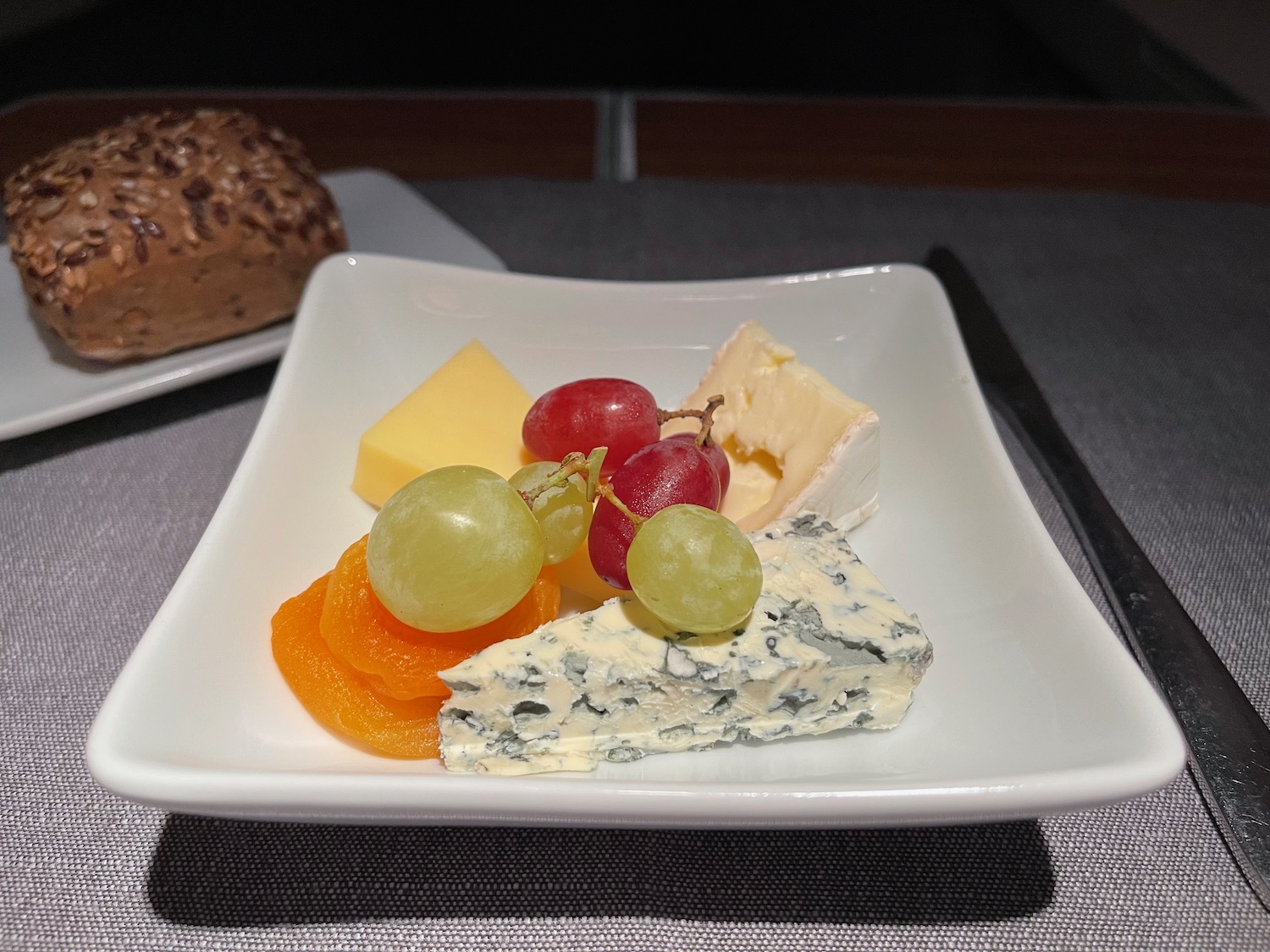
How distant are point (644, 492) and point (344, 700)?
34 centimetres

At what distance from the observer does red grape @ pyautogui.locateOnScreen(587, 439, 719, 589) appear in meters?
0.84

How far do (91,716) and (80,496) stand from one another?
39cm

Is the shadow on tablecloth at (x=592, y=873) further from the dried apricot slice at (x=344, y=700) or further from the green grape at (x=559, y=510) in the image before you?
the green grape at (x=559, y=510)

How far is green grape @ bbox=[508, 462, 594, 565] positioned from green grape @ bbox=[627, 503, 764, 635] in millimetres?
104

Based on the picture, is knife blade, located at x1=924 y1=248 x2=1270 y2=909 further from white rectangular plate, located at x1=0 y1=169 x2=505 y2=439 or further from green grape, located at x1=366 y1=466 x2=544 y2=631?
white rectangular plate, located at x1=0 y1=169 x2=505 y2=439

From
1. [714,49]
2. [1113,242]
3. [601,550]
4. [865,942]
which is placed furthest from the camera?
[714,49]

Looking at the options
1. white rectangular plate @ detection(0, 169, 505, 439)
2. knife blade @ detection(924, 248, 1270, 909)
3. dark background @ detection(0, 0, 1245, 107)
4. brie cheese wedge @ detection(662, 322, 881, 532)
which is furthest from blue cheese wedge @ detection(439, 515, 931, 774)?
dark background @ detection(0, 0, 1245, 107)

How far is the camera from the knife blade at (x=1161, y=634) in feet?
2.52

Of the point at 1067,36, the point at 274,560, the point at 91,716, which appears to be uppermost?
the point at 1067,36

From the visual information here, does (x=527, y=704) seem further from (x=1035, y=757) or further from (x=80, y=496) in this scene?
(x=80, y=496)

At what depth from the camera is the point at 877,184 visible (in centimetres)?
194

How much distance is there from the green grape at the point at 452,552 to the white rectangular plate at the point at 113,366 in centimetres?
64

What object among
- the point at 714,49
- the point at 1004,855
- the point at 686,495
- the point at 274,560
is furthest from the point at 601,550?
the point at 714,49

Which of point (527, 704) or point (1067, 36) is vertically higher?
point (1067, 36)
